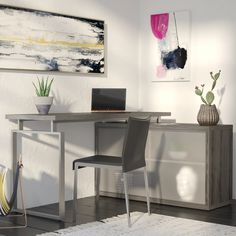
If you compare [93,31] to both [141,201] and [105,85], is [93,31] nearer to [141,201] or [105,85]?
[105,85]

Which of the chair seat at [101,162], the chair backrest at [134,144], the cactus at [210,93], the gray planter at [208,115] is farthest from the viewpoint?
the cactus at [210,93]

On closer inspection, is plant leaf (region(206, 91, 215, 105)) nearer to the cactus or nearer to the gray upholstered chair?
the cactus

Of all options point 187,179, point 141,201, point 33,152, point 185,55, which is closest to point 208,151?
point 187,179

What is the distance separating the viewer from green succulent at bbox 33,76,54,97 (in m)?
4.50

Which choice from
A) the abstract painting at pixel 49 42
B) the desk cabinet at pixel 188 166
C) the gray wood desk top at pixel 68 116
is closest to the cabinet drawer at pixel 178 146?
the desk cabinet at pixel 188 166

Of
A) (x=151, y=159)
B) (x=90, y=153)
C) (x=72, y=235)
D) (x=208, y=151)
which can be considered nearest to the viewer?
(x=72, y=235)

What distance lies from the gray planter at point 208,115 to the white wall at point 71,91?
3.45 ft

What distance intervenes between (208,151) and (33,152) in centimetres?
152

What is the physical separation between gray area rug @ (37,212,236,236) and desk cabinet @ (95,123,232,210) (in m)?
0.53

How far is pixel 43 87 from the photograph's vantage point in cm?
454

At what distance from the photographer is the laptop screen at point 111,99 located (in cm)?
497

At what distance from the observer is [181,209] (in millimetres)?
4691

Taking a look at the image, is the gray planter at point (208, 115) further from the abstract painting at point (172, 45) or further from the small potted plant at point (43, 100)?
the small potted plant at point (43, 100)

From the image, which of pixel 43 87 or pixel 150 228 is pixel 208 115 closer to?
pixel 150 228
